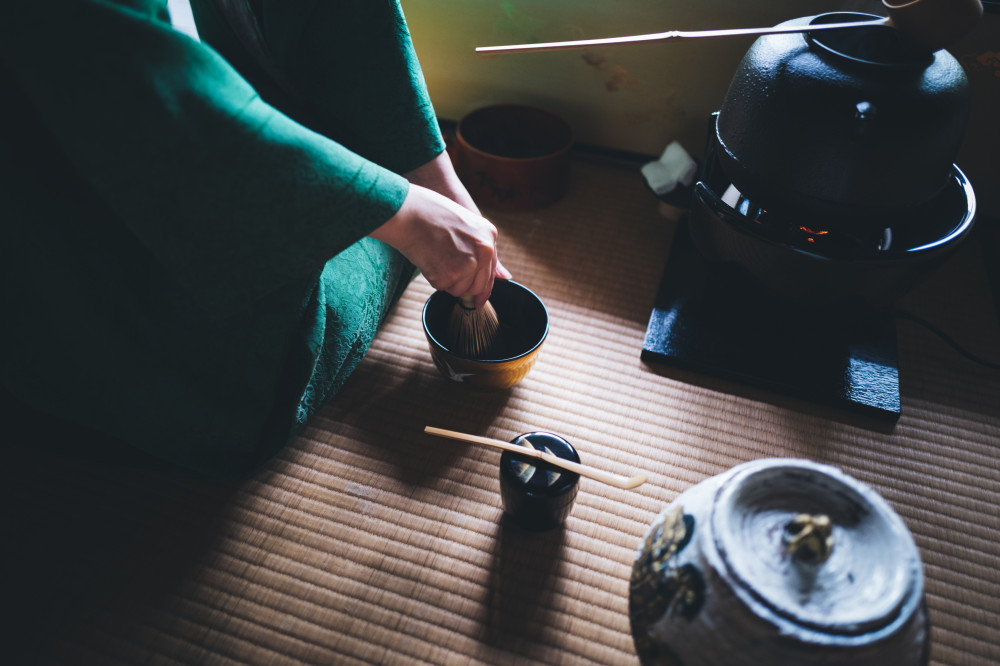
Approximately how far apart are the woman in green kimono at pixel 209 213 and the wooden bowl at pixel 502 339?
111 mm

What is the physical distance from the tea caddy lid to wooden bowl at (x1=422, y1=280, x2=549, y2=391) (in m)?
0.57

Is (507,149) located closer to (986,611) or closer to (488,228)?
(488,228)

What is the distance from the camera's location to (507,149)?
1.91 metres

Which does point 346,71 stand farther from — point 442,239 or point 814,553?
point 814,553

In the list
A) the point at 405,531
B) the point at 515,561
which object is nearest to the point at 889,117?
the point at 515,561

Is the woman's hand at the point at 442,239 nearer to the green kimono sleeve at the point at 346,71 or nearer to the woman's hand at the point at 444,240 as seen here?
the woman's hand at the point at 444,240

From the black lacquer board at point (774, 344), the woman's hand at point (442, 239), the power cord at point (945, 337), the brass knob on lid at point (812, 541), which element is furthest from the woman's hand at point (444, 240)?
the power cord at point (945, 337)

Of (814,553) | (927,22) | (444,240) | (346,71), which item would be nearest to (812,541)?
(814,553)

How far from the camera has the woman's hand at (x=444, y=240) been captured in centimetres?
96

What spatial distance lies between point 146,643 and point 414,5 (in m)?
1.79

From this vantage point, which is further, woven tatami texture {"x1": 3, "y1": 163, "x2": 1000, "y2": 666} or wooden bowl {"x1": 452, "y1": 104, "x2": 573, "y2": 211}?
wooden bowl {"x1": 452, "y1": 104, "x2": 573, "y2": 211}

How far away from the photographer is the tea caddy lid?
22.2 inches

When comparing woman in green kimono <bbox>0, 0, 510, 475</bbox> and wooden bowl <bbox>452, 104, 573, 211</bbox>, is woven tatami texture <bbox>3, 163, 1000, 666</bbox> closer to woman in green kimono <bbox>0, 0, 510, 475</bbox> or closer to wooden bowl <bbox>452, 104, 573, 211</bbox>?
woman in green kimono <bbox>0, 0, 510, 475</bbox>

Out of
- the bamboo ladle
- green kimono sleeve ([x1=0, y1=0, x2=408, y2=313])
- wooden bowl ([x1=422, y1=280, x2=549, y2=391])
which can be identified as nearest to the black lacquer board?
wooden bowl ([x1=422, y1=280, x2=549, y2=391])
